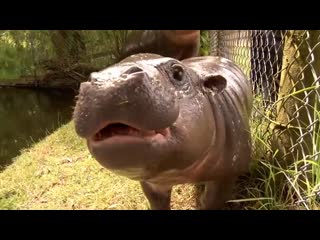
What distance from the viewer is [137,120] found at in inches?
49.5

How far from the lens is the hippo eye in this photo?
1590mm

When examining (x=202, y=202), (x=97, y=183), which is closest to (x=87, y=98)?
(x=202, y=202)

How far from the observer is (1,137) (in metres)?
8.76

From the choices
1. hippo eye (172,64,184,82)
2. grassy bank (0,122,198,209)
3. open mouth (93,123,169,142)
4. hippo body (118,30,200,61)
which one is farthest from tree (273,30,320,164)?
hippo body (118,30,200,61)

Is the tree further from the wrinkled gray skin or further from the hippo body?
the hippo body

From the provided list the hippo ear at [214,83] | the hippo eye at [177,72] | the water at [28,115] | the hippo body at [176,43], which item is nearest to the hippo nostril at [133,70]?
the hippo eye at [177,72]

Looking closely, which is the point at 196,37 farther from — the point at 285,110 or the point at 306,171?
the point at 306,171

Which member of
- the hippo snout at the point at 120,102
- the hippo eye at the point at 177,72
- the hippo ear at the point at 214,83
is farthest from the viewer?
the hippo ear at the point at 214,83

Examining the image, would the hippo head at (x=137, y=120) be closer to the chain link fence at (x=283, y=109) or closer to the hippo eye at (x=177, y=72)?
the hippo eye at (x=177, y=72)

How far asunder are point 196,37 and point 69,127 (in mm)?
2276

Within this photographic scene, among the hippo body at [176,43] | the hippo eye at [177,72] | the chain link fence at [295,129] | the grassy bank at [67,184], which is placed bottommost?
the grassy bank at [67,184]

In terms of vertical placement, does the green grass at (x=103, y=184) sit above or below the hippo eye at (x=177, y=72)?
below

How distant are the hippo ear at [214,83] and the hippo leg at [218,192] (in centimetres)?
42

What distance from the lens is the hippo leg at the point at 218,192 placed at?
1.94 meters
